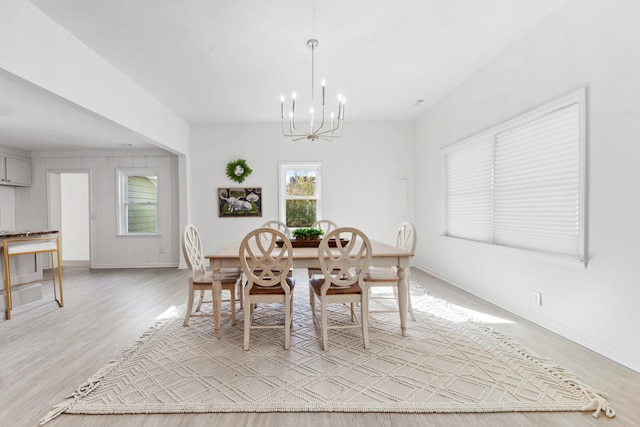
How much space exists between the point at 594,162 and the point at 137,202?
22.8ft

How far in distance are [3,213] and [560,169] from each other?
885 centimetres

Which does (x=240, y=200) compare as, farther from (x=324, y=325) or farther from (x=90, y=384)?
(x=90, y=384)

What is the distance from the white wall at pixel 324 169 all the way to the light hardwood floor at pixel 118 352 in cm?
163

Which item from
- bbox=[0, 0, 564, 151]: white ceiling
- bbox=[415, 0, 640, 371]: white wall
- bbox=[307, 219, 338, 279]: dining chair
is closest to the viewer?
bbox=[415, 0, 640, 371]: white wall

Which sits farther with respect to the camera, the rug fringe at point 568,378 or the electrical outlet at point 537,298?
the electrical outlet at point 537,298

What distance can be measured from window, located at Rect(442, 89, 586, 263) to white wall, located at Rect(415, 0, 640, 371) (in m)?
0.12

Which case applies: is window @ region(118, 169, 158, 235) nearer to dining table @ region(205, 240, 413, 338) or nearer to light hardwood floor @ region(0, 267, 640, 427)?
light hardwood floor @ region(0, 267, 640, 427)

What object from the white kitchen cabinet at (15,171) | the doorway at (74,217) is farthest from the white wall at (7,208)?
the doorway at (74,217)

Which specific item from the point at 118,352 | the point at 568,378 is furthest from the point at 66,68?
the point at 568,378

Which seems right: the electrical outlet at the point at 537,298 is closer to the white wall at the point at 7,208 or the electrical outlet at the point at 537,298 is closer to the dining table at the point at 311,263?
the dining table at the point at 311,263

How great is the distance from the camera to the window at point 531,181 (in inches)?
97.1

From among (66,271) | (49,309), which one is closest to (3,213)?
(66,271)

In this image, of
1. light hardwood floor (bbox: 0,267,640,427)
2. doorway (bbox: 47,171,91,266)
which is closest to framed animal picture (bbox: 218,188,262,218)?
light hardwood floor (bbox: 0,267,640,427)

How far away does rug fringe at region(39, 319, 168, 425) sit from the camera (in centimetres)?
164
